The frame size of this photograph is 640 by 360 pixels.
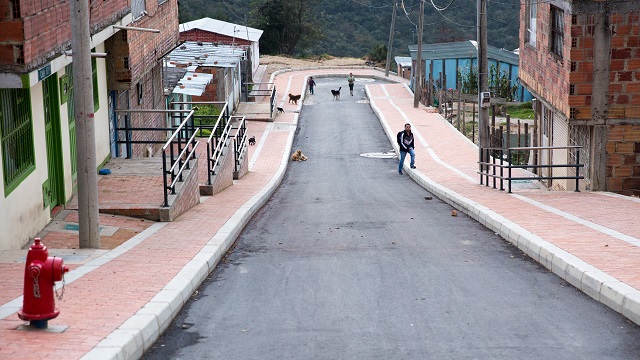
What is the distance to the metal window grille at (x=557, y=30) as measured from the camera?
21484 mm

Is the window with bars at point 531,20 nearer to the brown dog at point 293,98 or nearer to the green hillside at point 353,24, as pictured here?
the brown dog at point 293,98

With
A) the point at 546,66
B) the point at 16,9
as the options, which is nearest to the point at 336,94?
the point at 546,66

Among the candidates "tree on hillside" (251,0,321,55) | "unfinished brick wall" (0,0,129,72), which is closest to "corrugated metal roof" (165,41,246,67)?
"unfinished brick wall" (0,0,129,72)

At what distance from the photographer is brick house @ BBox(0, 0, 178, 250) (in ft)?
36.0

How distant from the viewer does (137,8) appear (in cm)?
2059

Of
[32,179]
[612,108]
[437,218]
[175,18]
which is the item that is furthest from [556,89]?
[32,179]

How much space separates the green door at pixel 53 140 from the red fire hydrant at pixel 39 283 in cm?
728

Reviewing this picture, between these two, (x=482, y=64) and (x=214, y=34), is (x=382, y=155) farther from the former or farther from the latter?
(x=214, y=34)

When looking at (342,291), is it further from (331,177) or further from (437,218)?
(331,177)

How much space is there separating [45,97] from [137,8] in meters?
6.47

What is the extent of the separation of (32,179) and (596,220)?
8.97m

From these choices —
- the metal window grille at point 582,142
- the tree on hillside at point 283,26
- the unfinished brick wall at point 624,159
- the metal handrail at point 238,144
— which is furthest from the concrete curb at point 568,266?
the tree on hillside at point 283,26

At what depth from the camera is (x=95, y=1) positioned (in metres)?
16.2

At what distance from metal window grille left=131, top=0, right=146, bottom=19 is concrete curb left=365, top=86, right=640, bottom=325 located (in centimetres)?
897
